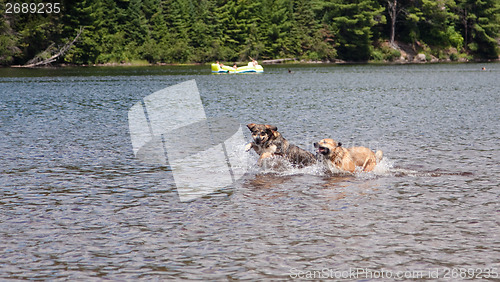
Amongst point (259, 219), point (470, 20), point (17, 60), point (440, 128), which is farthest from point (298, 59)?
point (259, 219)

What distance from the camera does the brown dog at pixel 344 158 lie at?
1584 centimetres

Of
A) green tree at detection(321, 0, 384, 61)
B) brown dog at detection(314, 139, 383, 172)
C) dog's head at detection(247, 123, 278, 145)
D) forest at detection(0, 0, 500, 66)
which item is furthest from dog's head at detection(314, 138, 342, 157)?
green tree at detection(321, 0, 384, 61)

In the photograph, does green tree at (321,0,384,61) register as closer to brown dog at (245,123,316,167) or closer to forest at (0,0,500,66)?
forest at (0,0,500,66)

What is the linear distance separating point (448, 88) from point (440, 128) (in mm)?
29043

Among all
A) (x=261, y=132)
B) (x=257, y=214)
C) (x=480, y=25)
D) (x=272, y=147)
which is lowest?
(x=257, y=214)

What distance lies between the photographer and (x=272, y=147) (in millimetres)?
16688

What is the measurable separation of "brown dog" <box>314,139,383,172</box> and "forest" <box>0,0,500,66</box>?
9030 centimetres

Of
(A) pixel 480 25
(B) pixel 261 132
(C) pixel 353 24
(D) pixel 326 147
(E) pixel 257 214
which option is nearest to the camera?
(E) pixel 257 214

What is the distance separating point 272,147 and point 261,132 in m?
0.59

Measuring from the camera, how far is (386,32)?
Result: 134750 mm

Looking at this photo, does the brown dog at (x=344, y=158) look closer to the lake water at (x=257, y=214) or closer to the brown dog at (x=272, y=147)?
the lake water at (x=257, y=214)

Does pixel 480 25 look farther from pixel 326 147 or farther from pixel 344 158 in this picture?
pixel 326 147

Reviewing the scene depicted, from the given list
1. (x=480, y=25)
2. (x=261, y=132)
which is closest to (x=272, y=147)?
(x=261, y=132)

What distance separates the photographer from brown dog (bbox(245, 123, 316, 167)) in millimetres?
16469
